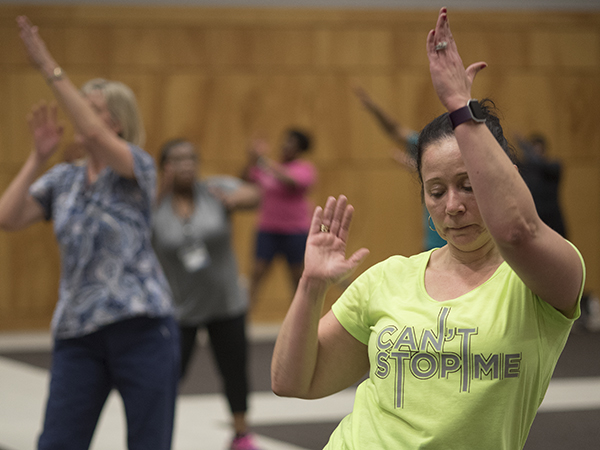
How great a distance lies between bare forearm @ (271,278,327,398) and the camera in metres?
1.62

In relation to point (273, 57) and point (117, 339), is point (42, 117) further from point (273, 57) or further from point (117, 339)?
point (273, 57)

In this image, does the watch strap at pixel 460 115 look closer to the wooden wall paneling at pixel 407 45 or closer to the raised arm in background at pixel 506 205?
the raised arm in background at pixel 506 205

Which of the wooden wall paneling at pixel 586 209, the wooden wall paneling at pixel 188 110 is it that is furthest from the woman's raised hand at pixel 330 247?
the wooden wall paneling at pixel 586 209

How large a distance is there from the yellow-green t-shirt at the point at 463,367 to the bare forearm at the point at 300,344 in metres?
0.14

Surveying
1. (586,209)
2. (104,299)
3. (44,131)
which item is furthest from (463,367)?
(586,209)

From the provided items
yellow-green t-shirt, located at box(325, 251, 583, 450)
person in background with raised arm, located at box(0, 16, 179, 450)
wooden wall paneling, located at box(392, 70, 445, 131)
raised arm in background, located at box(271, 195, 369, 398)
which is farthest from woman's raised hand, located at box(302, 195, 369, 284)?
wooden wall paneling, located at box(392, 70, 445, 131)

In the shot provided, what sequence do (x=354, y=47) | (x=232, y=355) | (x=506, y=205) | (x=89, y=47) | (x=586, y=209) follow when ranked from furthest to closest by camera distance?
1. (x=586, y=209)
2. (x=354, y=47)
3. (x=89, y=47)
4. (x=232, y=355)
5. (x=506, y=205)

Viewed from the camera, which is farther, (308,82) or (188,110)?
(308,82)

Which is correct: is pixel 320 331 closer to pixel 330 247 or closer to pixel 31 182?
pixel 330 247

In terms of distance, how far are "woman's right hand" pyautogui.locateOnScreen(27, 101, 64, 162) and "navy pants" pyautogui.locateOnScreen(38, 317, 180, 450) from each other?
77 centimetres

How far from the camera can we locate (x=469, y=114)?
1339mm

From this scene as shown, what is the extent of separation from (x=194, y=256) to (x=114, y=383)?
153 cm

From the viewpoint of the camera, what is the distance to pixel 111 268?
9.37 feet

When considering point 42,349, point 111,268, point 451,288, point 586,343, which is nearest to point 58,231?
point 111,268
